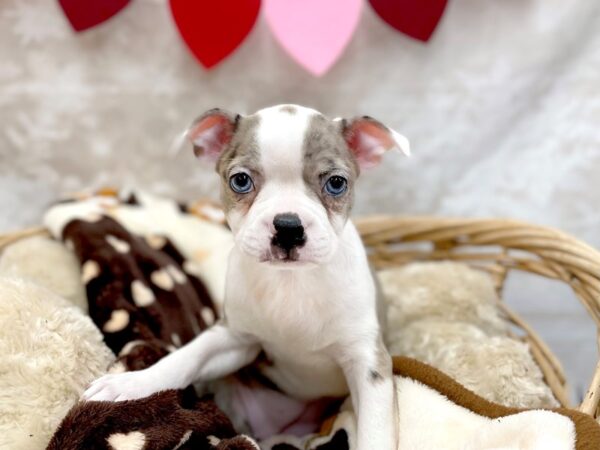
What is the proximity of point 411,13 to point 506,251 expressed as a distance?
1.03m

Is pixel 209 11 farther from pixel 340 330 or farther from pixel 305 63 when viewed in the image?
pixel 340 330

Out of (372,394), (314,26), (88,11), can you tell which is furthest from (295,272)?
(88,11)

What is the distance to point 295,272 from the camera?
1778mm

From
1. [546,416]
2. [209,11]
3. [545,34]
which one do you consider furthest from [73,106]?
[546,416]

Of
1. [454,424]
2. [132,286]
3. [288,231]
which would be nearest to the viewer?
[288,231]

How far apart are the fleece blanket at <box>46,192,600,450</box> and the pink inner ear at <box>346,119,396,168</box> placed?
586 mm

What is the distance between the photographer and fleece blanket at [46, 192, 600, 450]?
1570mm

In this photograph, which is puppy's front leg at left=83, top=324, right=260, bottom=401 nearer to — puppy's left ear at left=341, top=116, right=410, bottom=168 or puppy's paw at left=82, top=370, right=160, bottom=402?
puppy's paw at left=82, top=370, right=160, bottom=402

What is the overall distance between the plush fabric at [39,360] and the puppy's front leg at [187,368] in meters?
0.10

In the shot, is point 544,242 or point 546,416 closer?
point 546,416

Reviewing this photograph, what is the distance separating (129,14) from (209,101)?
0.50 m

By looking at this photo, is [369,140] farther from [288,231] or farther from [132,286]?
[132,286]

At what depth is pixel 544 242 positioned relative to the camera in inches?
89.9

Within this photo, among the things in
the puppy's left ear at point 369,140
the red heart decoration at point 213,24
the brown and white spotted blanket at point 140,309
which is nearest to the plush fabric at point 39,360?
the brown and white spotted blanket at point 140,309
